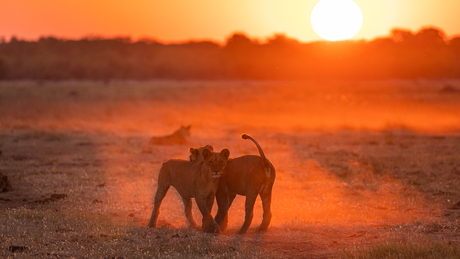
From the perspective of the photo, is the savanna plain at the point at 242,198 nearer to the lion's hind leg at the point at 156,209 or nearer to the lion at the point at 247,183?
the lion's hind leg at the point at 156,209

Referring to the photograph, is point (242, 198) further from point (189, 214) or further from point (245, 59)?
point (245, 59)

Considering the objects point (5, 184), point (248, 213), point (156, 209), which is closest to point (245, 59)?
point (5, 184)

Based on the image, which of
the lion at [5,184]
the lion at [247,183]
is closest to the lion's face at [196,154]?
the lion at [247,183]

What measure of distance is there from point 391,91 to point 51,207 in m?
34.0

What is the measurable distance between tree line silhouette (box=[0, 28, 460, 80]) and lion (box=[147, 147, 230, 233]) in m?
51.9

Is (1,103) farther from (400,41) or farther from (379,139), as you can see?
(400,41)

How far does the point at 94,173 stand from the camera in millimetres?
13484

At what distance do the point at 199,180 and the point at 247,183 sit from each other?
0.72m

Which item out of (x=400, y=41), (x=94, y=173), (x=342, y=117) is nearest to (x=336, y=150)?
(x=94, y=173)

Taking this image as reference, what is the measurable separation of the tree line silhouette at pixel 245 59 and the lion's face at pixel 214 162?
172 ft

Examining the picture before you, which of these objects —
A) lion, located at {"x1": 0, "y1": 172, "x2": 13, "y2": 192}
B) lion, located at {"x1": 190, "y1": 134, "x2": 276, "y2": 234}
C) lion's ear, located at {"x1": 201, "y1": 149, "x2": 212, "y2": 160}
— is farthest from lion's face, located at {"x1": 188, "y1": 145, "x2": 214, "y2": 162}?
lion, located at {"x1": 0, "y1": 172, "x2": 13, "y2": 192}

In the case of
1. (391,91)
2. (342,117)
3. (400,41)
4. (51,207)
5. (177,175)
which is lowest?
(51,207)

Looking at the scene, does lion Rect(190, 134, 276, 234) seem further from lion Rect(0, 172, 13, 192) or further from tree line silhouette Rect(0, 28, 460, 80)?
tree line silhouette Rect(0, 28, 460, 80)

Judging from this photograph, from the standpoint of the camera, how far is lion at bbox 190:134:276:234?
7996 millimetres
